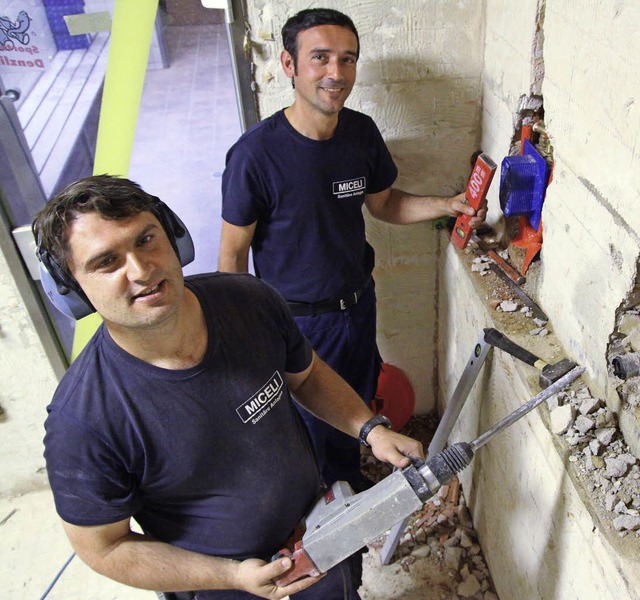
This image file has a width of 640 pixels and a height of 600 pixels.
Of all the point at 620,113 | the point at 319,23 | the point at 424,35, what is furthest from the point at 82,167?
the point at 620,113

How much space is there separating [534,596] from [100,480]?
122 centimetres

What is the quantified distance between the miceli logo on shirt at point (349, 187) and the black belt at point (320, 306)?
1.14 feet

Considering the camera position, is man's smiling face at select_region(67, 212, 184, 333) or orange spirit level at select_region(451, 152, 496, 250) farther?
orange spirit level at select_region(451, 152, 496, 250)

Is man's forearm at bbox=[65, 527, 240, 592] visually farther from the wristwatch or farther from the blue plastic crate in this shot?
the blue plastic crate

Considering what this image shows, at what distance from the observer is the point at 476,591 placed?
6.61ft

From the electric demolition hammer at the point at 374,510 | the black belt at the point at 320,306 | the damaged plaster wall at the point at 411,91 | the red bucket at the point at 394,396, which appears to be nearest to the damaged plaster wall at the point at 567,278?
the damaged plaster wall at the point at 411,91

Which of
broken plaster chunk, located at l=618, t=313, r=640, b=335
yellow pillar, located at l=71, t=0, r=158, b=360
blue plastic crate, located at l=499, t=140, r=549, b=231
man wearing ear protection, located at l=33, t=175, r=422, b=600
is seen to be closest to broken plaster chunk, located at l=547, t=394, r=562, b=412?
broken plaster chunk, located at l=618, t=313, r=640, b=335

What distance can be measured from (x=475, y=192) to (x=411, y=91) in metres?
0.46

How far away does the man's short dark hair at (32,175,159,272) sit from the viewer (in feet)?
3.39

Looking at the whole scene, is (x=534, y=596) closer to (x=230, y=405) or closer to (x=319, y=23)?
(x=230, y=405)

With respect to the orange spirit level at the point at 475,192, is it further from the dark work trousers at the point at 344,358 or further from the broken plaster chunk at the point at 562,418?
the broken plaster chunk at the point at 562,418

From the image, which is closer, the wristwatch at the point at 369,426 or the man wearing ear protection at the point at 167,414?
the man wearing ear protection at the point at 167,414

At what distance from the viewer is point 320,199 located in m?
1.83

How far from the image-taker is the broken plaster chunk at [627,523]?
42.1 inches
